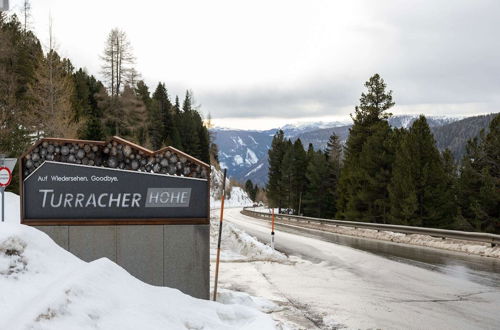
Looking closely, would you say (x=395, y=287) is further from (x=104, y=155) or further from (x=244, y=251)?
(x=244, y=251)

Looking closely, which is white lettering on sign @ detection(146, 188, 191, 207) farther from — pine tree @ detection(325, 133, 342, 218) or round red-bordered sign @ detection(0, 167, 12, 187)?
pine tree @ detection(325, 133, 342, 218)

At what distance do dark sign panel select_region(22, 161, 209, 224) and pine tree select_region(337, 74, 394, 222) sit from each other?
32673 mm

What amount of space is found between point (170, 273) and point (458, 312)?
4993mm

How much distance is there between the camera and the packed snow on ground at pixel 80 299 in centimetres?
432

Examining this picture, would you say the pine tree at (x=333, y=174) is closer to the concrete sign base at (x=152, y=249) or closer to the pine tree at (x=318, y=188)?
the pine tree at (x=318, y=188)

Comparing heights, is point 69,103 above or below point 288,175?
above

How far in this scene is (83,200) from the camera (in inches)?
307

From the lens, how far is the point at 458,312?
788 centimetres

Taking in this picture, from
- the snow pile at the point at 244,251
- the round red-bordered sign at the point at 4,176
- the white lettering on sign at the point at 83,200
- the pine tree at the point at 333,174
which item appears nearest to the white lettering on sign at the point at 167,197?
the white lettering on sign at the point at 83,200

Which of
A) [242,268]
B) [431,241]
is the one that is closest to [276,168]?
[431,241]

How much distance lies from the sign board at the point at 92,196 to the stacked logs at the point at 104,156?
0.03m

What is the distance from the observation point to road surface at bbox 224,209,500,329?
760cm

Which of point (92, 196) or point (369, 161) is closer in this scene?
point (92, 196)

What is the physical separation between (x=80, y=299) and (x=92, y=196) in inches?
130
